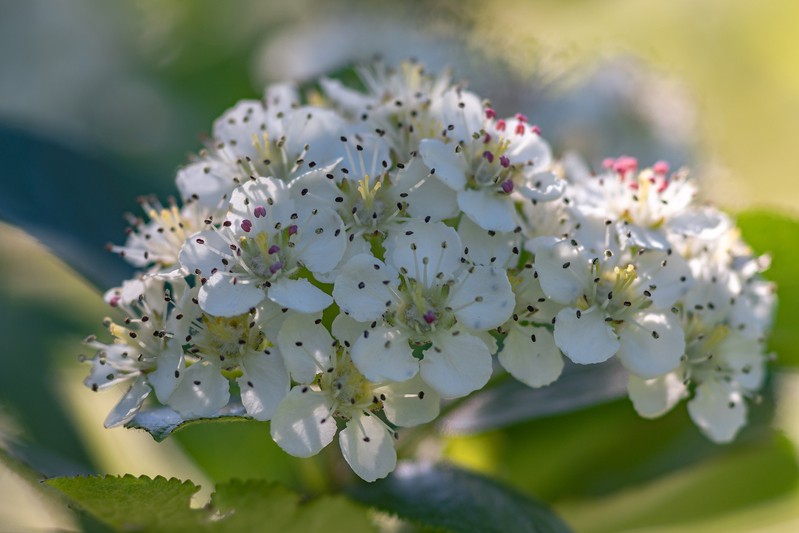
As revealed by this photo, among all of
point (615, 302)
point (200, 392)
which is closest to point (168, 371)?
point (200, 392)

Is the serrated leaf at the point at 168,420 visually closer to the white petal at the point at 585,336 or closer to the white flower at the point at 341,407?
the white flower at the point at 341,407

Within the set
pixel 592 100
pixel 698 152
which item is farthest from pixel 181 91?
pixel 698 152

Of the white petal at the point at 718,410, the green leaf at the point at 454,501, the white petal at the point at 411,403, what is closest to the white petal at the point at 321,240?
the white petal at the point at 411,403

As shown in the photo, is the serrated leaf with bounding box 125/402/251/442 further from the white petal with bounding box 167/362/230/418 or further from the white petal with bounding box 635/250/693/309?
the white petal with bounding box 635/250/693/309

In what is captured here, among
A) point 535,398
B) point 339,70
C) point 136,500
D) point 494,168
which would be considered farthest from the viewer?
point 339,70

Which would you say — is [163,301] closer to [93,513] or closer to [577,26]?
[93,513]

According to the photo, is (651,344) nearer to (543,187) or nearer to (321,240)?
(543,187)
